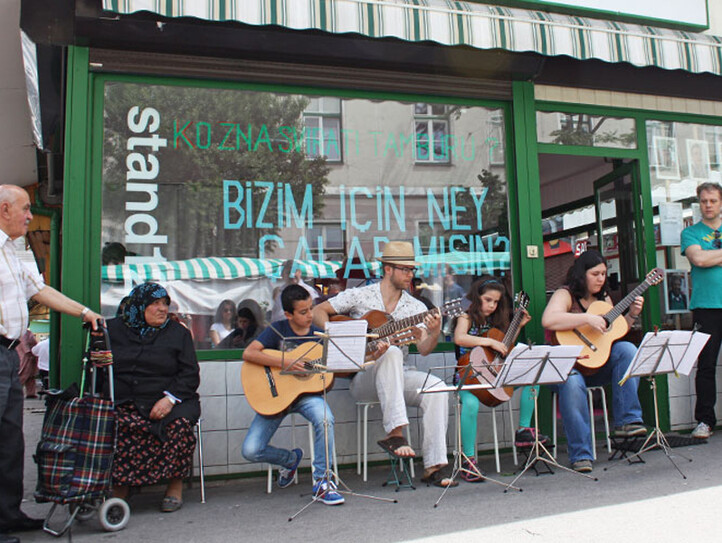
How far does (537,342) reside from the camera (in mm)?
5633

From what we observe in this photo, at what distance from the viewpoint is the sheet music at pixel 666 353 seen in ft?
14.7

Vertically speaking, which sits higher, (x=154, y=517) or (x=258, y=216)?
(x=258, y=216)

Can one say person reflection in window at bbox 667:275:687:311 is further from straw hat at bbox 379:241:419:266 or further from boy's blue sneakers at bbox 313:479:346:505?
boy's blue sneakers at bbox 313:479:346:505

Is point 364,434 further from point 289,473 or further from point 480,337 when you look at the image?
point 480,337

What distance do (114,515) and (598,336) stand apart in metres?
3.42

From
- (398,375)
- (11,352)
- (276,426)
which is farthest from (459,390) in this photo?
(11,352)

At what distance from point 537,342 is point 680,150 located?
2503 mm

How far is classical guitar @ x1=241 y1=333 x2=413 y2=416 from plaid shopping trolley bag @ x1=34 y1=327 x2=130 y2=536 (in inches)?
37.7

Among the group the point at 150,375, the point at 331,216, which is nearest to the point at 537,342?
the point at 331,216

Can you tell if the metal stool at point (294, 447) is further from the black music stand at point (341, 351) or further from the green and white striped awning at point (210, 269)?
the green and white striped awning at point (210, 269)

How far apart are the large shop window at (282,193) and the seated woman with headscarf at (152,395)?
0.75m

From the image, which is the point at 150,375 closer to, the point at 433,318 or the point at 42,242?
the point at 433,318

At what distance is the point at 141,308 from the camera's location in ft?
14.3

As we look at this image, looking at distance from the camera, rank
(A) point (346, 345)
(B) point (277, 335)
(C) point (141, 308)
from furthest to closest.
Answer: (B) point (277, 335) → (C) point (141, 308) → (A) point (346, 345)
